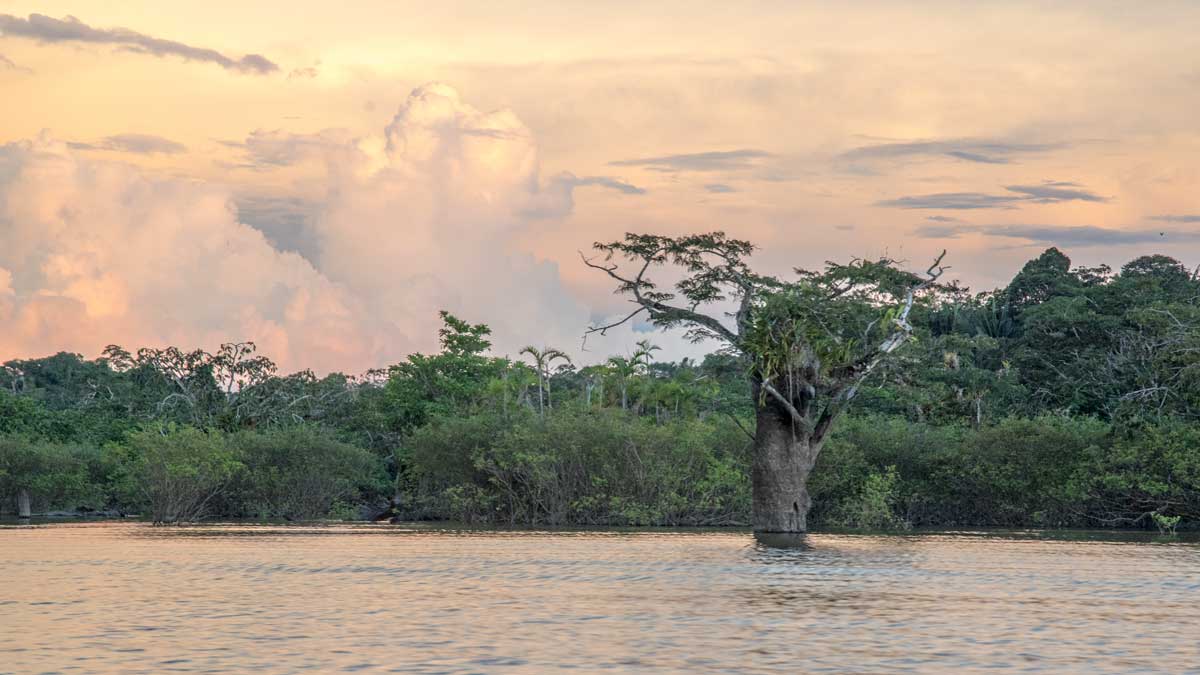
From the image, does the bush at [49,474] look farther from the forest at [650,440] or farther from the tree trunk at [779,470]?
the tree trunk at [779,470]

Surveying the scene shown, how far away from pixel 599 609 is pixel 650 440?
30091mm

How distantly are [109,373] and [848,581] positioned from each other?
258ft

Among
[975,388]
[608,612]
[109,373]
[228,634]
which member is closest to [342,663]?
[228,634]

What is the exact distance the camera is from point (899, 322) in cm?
4338

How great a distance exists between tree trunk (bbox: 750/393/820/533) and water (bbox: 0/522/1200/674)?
6.83m

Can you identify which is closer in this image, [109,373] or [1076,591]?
[1076,591]

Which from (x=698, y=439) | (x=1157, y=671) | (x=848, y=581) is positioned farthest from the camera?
(x=698, y=439)

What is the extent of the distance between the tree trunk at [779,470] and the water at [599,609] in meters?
6.83

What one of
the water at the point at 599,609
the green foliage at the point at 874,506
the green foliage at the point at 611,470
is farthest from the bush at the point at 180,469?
the green foliage at the point at 874,506

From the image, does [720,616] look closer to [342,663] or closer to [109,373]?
[342,663]

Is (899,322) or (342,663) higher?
(899,322)

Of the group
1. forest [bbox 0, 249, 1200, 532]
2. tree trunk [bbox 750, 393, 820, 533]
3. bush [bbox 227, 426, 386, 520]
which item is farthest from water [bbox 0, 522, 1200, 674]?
bush [bbox 227, 426, 386, 520]

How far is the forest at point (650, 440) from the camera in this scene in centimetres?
4741

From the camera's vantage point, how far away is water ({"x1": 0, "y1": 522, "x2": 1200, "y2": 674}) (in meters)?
15.1
